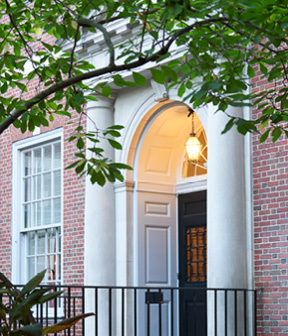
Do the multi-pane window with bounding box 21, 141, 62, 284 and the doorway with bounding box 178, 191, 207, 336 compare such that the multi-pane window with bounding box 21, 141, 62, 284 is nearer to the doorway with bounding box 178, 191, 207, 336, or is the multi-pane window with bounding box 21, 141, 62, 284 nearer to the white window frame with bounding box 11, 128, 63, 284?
the white window frame with bounding box 11, 128, 63, 284

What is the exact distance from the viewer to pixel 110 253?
34.6 ft

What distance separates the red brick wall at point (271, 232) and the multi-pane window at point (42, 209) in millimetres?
4217

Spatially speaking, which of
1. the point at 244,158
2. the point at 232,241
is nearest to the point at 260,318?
the point at 232,241

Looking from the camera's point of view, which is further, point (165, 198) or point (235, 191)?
point (165, 198)

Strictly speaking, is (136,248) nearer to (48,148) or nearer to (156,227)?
(156,227)

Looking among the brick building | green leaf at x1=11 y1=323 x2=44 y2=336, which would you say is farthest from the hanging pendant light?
green leaf at x1=11 y1=323 x2=44 y2=336

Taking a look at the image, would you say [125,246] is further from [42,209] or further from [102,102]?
[42,209]

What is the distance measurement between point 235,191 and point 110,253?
251cm

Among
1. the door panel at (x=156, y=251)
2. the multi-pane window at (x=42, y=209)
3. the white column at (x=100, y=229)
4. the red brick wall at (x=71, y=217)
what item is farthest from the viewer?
the multi-pane window at (x=42, y=209)

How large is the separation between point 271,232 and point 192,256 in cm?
248

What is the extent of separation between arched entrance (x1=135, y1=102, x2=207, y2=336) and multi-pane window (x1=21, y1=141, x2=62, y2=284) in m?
1.78

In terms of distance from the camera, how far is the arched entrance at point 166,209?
10.6 metres

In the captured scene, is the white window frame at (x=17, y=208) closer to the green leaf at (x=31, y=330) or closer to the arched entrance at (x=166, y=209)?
the arched entrance at (x=166, y=209)

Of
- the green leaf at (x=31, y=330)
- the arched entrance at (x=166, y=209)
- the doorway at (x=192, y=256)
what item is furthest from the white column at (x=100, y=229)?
the green leaf at (x=31, y=330)
